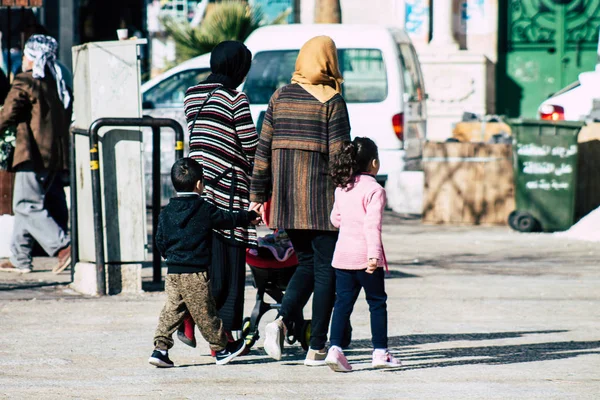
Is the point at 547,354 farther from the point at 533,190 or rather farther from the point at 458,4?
the point at 458,4

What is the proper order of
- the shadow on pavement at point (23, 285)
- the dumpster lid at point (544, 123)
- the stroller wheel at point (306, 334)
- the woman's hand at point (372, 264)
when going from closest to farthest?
1. the woman's hand at point (372, 264)
2. the stroller wheel at point (306, 334)
3. the shadow on pavement at point (23, 285)
4. the dumpster lid at point (544, 123)

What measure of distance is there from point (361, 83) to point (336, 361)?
9.50m

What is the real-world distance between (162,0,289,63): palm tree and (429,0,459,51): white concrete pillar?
340cm

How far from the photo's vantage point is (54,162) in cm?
999

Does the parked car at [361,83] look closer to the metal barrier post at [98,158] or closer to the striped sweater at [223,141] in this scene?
the metal barrier post at [98,158]

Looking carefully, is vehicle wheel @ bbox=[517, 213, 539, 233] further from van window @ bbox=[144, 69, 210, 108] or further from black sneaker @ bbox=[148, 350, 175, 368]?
black sneaker @ bbox=[148, 350, 175, 368]

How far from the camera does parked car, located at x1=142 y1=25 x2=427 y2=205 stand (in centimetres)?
1516

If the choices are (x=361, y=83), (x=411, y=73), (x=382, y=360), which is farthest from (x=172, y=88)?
(x=382, y=360)

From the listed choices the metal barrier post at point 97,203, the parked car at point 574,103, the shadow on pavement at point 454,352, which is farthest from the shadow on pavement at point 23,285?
the parked car at point 574,103

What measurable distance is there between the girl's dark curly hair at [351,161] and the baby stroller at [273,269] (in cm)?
62

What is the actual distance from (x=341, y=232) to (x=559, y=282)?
Result: 401 centimetres

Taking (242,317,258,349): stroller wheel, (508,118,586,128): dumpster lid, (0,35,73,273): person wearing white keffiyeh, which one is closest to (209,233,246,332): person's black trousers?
(242,317,258,349): stroller wheel

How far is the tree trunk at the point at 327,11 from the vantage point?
2036 centimetres

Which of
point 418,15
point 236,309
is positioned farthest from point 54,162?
point 418,15
